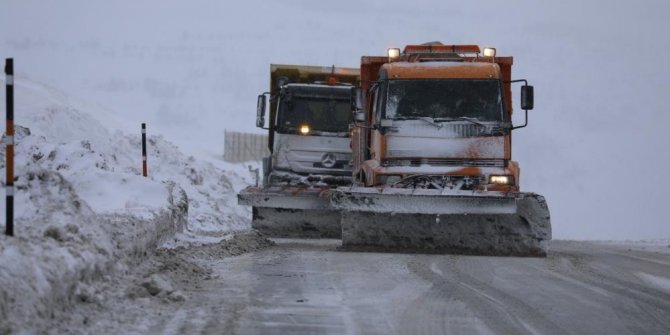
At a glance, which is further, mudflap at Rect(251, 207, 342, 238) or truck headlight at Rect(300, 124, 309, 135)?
truck headlight at Rect(300, 124, 309, 135)

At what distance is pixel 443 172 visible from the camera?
12172mm

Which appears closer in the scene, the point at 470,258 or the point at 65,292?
the point at 65,292

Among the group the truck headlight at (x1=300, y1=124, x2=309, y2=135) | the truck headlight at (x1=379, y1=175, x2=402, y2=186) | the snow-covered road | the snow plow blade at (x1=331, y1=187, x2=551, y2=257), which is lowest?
the snow-covered road

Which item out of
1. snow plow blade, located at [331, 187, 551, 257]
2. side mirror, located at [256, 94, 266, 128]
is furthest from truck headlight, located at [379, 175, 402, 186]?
side mirror, located at [256, 94, 266, 128]

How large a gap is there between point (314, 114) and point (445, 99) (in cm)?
510

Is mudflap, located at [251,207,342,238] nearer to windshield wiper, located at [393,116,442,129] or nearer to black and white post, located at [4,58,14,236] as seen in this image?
windshield wiper, located at [393,116,442,129]

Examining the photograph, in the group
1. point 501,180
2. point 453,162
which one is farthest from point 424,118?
point 501,180

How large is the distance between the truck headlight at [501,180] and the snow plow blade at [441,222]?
43 centimetres

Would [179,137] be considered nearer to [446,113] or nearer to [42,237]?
[446,113]

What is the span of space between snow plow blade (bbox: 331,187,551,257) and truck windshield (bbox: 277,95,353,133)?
17.7ft

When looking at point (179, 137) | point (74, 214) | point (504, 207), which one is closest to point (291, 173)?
point (504, 207)

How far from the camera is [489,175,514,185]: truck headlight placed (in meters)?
12.2

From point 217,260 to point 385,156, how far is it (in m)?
3.33

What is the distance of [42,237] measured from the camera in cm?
604
